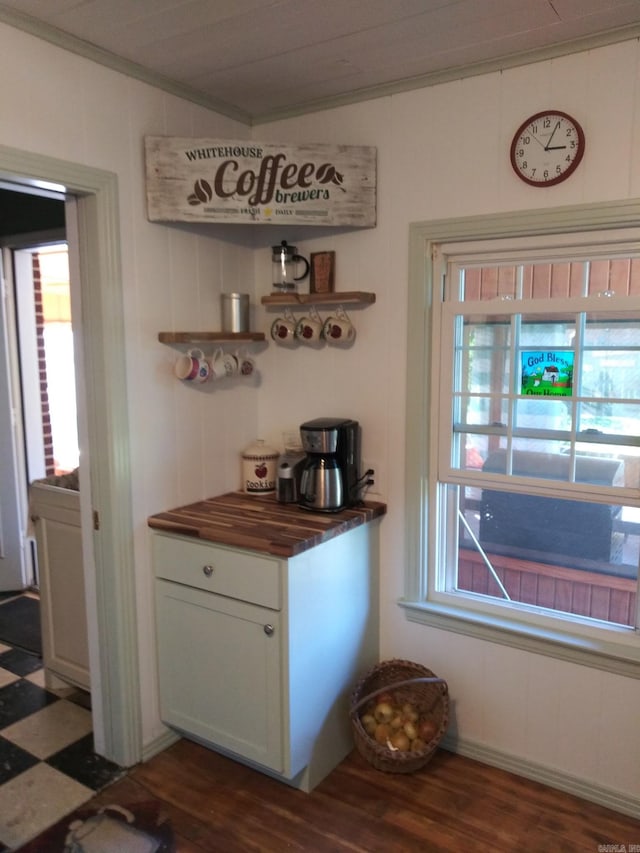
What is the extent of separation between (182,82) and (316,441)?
1369 millimetres

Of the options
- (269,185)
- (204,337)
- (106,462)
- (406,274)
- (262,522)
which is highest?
(269,185)

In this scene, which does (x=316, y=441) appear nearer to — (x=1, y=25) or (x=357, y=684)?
(x=357, y=684)

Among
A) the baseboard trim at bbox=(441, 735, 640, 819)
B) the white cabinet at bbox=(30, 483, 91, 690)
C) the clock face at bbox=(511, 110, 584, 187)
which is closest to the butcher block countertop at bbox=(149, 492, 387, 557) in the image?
the white cabinet at bbox=(30, 483, 91, 690)

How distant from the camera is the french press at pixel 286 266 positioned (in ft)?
8.61

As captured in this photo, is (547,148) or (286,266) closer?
(547,148)

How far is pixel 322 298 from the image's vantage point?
2469 mm

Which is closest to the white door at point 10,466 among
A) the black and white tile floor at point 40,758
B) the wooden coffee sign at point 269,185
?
the black and white tile floor at point 40,758

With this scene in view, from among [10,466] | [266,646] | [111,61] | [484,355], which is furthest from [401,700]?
[10,466]

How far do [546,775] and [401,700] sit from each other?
0.55 m

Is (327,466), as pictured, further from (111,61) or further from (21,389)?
(21,389)

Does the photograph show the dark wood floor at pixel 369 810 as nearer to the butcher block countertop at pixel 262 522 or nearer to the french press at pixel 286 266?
the butcher block countertop at pixel 262 522

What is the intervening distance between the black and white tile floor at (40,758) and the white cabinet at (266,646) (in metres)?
0.33

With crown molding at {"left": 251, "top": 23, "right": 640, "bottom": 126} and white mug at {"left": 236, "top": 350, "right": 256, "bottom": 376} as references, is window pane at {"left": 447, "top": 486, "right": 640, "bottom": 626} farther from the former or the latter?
crown molding at {"left": 251, "top": 23, "right": 640, "bottom": 126}

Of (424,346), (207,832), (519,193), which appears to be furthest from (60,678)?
(519,193)
